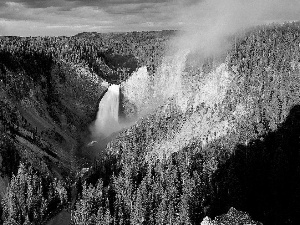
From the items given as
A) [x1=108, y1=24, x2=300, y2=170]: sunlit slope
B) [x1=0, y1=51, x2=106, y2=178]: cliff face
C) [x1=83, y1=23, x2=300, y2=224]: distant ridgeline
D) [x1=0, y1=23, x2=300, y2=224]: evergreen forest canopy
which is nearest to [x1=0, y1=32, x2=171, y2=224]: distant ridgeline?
[x1=0, y1=51, x2=106, y2=178]: cliff face

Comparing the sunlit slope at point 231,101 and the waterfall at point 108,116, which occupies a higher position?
the sunlit slope at point 231,101

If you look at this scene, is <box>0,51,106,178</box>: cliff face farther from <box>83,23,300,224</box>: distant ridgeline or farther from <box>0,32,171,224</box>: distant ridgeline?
<box>83,23,300,224</box>: distant ridgeline

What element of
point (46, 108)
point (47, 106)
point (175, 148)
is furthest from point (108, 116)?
point (175, 148)

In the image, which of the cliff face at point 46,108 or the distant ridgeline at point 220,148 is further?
the cliff face at point 46,108

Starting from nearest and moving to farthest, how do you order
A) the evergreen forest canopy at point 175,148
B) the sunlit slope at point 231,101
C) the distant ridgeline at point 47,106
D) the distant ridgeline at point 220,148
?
1. the distant ridgeline at point 220,148
2. the evergreen forest canopy at point 175,148
3. the sunlit slope at point 231,101
4. the distant ridgeline at point 47,106

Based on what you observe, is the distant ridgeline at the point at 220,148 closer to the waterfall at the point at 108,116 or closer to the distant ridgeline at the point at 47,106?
the distant ridgeline at the point at 47,106

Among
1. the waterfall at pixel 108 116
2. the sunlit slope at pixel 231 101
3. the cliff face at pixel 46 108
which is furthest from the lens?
the waterfall at pixel 108 116

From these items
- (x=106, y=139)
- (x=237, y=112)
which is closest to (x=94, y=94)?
(x=106, y=139)

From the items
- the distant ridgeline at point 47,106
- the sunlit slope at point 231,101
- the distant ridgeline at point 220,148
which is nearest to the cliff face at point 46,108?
the distant ridgeline at point 47,106
